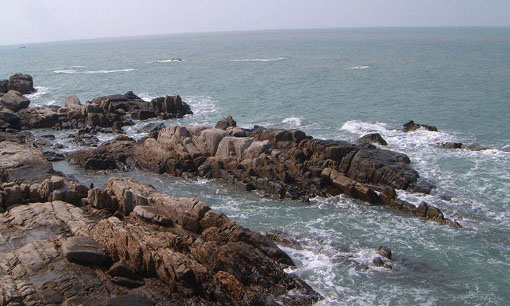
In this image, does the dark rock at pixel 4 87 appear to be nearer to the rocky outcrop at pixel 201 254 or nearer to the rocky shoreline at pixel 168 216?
the rocky shoreline at pixel 168 216

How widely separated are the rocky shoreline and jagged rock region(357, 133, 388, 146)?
99 mm

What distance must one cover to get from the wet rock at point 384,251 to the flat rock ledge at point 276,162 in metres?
5.92

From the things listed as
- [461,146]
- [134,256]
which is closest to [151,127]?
[461,146]

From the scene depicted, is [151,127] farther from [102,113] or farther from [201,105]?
[201,105]

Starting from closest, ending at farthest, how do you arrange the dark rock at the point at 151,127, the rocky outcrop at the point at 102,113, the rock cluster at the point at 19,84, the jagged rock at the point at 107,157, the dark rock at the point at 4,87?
the jagged rock at the point at 107,157 < the dark rock at the point at 151,127 < the rocky outcrop at the point at 102,113 < the dark rock at the point at 4,87 < the rock cluster at the point at 19,84

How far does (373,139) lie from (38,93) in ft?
203

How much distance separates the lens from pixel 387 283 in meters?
22.0

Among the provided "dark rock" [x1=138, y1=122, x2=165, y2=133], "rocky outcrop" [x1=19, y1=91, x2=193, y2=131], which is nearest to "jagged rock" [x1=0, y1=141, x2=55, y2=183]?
"dark rock" [x1=138, y1=122, x2=165, y2=133]

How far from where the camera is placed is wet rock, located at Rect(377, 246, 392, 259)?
79.0ft

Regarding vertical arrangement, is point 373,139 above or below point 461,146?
above

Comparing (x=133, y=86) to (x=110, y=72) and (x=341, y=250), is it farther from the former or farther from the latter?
(x=341, y=250)

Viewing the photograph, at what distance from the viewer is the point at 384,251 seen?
2428 centimetres

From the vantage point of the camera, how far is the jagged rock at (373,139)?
42.8m

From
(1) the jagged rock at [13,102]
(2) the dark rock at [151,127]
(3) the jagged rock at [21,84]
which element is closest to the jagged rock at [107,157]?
(2) the dark rock at [151,127]
